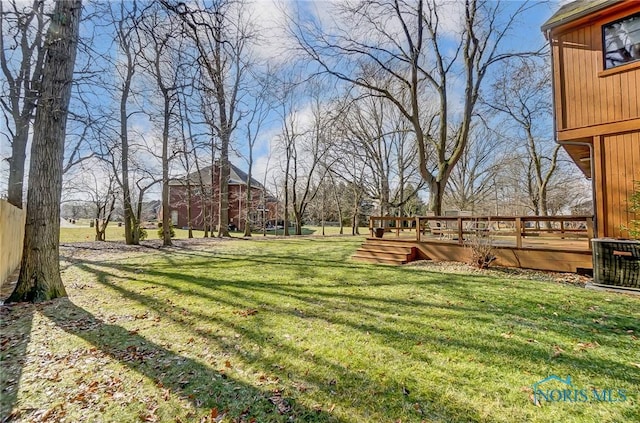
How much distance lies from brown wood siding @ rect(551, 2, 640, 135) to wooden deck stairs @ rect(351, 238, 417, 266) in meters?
4.92

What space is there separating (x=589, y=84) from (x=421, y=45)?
19.6 ft

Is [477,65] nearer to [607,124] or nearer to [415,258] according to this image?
[607,124]

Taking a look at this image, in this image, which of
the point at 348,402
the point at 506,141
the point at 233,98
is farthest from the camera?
the point at 506,141

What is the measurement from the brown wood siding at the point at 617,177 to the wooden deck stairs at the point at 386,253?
433cm

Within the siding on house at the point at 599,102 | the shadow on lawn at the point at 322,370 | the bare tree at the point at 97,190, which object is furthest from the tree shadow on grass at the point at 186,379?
the bare tree at the point at 97,190

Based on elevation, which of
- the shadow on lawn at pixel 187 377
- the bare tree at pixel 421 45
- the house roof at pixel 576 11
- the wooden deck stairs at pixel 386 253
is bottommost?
the shadow on lawn at pixel 187 377

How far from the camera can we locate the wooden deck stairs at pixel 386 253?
8.47 metres

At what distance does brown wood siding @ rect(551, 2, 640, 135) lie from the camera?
6.28 meters

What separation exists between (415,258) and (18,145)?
15.3 meters

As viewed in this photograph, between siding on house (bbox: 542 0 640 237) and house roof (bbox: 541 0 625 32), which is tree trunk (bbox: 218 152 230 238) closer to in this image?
house roof (bbox: 541 0 625 32)

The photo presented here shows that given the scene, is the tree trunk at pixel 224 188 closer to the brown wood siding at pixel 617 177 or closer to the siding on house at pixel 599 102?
the siding on house at pixel 599 102

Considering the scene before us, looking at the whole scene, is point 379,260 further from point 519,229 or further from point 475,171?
point 475,171

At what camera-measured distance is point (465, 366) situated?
2.82 meters

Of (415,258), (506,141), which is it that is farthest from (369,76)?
(506,141)
